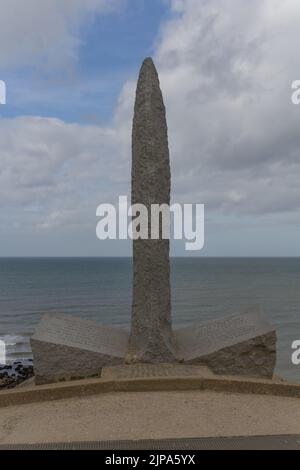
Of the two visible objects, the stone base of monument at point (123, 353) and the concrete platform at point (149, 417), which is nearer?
the concrete platform at point (149, 417)

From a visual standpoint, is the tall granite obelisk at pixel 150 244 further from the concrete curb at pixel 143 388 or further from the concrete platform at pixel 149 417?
the concrete platform at pixel 149 417

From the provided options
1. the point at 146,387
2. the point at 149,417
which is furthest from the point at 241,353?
the point at 149,417

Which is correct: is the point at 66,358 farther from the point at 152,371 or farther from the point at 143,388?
the point at 143,388

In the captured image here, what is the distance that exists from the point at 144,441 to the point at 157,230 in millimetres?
3521

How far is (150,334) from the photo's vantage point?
305 inches

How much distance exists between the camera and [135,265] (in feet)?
26.5

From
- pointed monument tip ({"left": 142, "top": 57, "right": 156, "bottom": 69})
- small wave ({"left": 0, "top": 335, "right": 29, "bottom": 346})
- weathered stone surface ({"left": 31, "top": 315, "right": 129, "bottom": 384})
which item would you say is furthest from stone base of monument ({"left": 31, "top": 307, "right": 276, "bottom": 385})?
small wave ({"left": 0, "top": 335, "right": 29, "bottom": 346})

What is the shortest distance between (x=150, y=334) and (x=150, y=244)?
46.1 inches

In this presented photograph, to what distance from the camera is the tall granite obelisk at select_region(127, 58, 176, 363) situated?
25.8 feet

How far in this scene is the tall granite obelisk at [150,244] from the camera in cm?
785

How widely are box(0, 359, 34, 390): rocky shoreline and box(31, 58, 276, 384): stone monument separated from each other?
3864mm

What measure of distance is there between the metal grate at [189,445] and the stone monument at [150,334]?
2.21m

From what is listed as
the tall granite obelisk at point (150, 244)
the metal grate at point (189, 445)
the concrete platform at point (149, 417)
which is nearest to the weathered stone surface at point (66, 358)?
the tall granite obelisk at point (150, 244)
